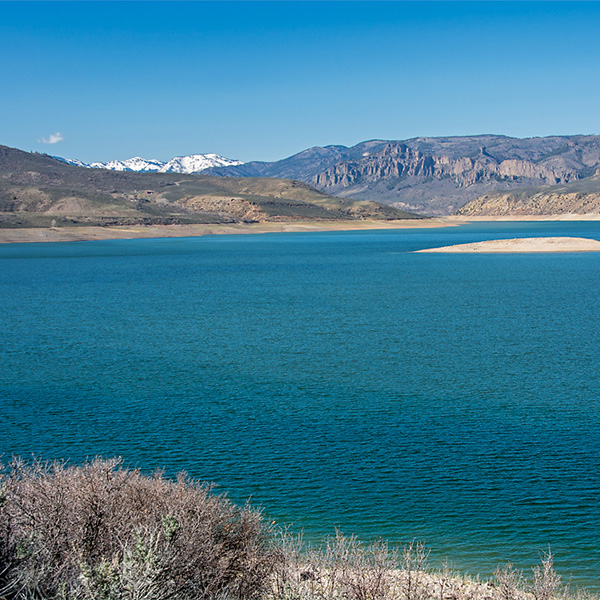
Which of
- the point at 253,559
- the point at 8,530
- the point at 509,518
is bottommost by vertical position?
the point at 509,518

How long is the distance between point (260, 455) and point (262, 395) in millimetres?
6327

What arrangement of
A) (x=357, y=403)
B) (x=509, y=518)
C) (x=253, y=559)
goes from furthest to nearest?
1. (x=357, y=403)
2. (x=509, y=518)
3. (x=253, y=559)

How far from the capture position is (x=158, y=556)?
9398mm

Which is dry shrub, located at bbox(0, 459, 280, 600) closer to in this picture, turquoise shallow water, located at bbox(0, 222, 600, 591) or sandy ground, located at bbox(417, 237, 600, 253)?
turquoise shallow water, located at bbox(0, 222, 600, 591)

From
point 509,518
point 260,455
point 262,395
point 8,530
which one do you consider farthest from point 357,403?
point 8,530

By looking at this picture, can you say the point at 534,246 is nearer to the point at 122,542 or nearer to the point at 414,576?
the point at 414,576

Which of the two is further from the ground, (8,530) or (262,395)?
(8,530)

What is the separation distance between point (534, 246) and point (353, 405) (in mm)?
88475

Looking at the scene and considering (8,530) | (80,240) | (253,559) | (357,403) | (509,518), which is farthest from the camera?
(80,240)

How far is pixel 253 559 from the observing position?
36.2ft

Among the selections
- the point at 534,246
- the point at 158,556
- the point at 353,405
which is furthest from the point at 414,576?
the point at 534,246

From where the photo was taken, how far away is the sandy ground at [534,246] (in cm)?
10438

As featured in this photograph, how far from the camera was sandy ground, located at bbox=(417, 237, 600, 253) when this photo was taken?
342 ft

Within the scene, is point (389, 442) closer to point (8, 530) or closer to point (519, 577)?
point (519, 577)
